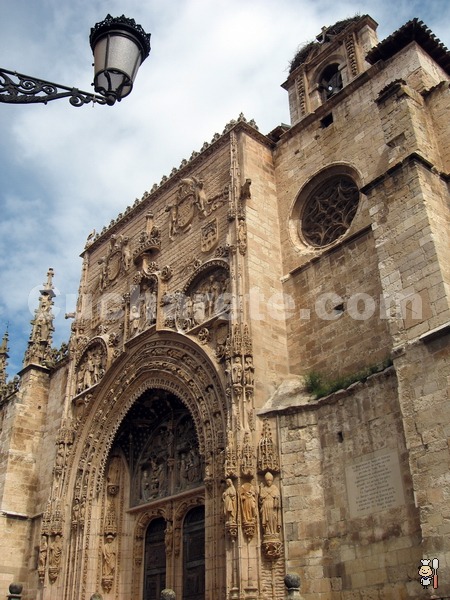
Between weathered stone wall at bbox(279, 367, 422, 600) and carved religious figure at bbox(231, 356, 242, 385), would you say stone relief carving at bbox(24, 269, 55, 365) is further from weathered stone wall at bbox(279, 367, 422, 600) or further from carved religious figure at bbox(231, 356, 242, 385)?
weathered stone wall at bbox(279, 367, 422, 600)

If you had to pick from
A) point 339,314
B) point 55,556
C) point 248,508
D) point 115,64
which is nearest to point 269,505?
point 248,508

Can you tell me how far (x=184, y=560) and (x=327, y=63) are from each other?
11870mm

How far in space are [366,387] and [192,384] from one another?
407 cm

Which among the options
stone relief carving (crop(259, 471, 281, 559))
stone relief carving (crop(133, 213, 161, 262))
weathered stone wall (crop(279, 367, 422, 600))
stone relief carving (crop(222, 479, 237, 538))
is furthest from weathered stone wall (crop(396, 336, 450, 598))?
stone relief carving (crop(133, 213, 161, 262))

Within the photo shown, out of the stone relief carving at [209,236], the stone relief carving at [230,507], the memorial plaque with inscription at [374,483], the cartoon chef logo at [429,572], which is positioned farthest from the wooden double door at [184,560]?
the cartoon chef logo at [429,572]

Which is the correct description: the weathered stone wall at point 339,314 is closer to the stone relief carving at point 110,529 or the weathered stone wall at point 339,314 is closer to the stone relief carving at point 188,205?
the stone relief carving at point 188,205

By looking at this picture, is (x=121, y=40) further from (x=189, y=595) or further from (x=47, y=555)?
(x=47, y=555)

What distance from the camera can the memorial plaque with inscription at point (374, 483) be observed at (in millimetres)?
8727

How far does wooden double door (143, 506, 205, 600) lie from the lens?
39.9ft

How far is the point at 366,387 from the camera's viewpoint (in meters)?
9.57

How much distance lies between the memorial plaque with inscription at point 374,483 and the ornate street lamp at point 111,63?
642cm

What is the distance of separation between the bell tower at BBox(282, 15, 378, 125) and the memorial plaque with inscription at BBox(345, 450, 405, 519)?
8.94 metres

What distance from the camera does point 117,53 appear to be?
4480 mm

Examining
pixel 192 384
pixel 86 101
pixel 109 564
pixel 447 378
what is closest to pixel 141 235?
pixel 192 384
